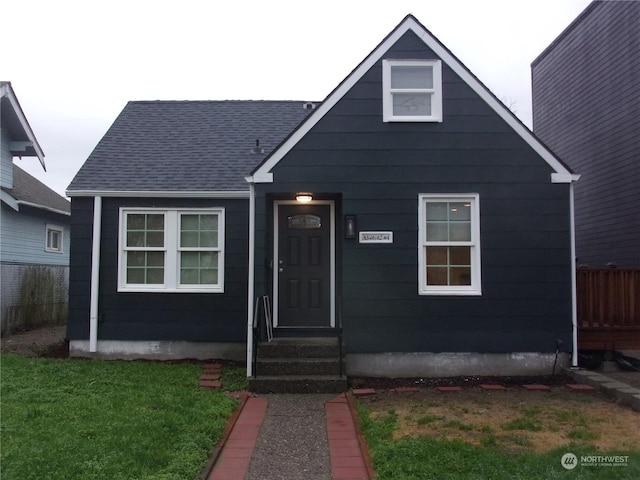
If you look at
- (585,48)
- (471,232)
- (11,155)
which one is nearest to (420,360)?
(471,232)

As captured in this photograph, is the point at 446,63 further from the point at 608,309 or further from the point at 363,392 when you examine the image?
the point at 363,392

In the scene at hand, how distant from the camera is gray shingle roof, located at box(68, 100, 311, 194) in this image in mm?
9938

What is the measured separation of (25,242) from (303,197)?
9305 mm

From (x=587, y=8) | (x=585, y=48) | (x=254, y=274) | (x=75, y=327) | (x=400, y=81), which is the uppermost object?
(x=587, y=8)

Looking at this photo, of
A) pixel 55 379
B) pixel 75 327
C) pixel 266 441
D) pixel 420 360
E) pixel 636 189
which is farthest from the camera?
pixel 636 189

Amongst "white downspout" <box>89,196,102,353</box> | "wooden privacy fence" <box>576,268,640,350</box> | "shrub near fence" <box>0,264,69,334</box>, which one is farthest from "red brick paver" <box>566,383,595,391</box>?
"shrub near fence" <box>0,264,69,334</box>

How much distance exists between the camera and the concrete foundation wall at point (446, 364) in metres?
8.34

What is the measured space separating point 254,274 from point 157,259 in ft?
7.93

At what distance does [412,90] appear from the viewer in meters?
8.57

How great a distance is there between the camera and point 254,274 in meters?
8.46

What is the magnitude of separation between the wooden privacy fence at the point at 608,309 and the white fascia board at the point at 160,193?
19.9ft

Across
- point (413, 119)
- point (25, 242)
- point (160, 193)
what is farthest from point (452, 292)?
point (25, 242)

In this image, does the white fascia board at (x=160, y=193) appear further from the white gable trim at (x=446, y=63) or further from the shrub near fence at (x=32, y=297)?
the shrub near fence at (x=32, y=297)

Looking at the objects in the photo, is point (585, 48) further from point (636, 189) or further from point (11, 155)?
point (11, 155)
